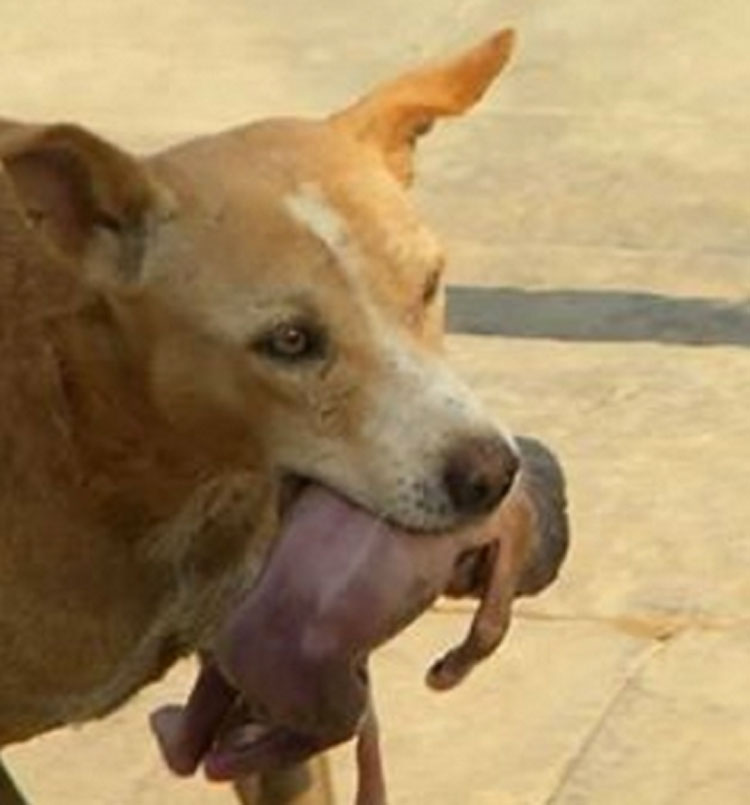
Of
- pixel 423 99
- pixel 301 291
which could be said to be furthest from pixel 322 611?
pixel 423 99

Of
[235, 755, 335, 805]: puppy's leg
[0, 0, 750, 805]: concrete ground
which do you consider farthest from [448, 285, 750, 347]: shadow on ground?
[235, 755, 335, 805]: puppy's leg

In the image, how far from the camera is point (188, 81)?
11430mm

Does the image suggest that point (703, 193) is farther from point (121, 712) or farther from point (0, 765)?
point (0, 765)

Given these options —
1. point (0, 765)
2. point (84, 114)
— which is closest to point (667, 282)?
point (84, 114)

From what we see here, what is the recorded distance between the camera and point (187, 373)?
19.3 ft

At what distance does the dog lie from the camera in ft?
18.6

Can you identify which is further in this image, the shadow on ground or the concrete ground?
the shadow on ground

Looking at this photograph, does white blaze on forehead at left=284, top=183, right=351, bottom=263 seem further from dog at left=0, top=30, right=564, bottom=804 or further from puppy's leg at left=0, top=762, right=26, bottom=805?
puppy's leg at left=0, top=762, right=26, bottom=805

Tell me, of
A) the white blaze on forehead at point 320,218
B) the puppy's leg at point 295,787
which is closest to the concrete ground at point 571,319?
the puppy's leg at point 295,787

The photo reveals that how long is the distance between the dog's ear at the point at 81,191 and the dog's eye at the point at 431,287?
1.49 ft

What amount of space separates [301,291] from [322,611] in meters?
0.50

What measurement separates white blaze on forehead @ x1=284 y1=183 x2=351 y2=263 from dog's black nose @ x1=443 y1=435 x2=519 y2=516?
391mm

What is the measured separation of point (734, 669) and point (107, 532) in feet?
5.53

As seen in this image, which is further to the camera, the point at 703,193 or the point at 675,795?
the point at 703,193
